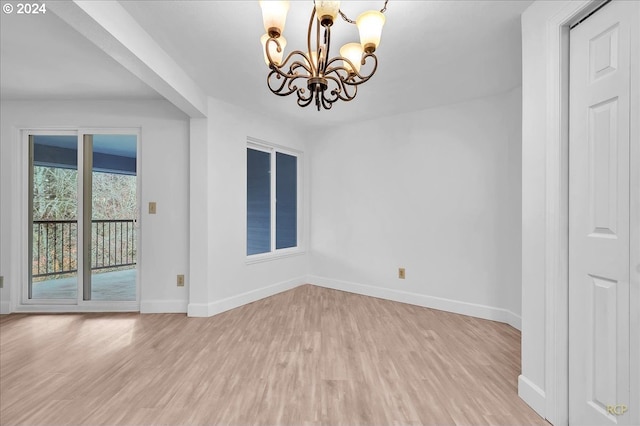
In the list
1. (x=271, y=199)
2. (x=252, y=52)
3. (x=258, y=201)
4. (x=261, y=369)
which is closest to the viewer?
(x=261, y=369)

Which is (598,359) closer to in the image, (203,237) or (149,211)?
(203,237)

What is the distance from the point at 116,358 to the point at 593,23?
3.69 meters

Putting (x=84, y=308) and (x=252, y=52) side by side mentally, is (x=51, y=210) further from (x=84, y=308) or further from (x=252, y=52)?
(x=252, y=52)

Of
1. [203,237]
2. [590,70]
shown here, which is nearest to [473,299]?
[590,70]

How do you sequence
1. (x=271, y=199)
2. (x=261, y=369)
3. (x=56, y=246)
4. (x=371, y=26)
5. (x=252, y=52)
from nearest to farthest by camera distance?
(x=371, y=26)
(x=261, y=369)
(x=252, y=52)
(x=56, y=246)
(x=271, y=199)

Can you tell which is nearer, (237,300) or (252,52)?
(252,52)

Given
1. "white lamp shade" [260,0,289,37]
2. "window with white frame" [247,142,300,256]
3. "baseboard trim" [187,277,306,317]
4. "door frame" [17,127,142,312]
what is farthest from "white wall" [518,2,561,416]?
"door frame" [17,127,142,312]

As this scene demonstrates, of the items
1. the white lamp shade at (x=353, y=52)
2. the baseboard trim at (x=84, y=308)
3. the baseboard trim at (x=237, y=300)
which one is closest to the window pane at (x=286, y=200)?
the baseboard trim at (x=237, y=300)

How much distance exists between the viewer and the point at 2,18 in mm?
1956

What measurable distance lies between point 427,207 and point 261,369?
2584 mm

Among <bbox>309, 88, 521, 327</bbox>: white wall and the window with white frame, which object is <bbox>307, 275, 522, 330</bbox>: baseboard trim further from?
the window with white frame

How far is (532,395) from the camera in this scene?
1.71m

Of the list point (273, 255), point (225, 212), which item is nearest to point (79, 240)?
point (225, 212)

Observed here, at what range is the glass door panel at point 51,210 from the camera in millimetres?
3482
